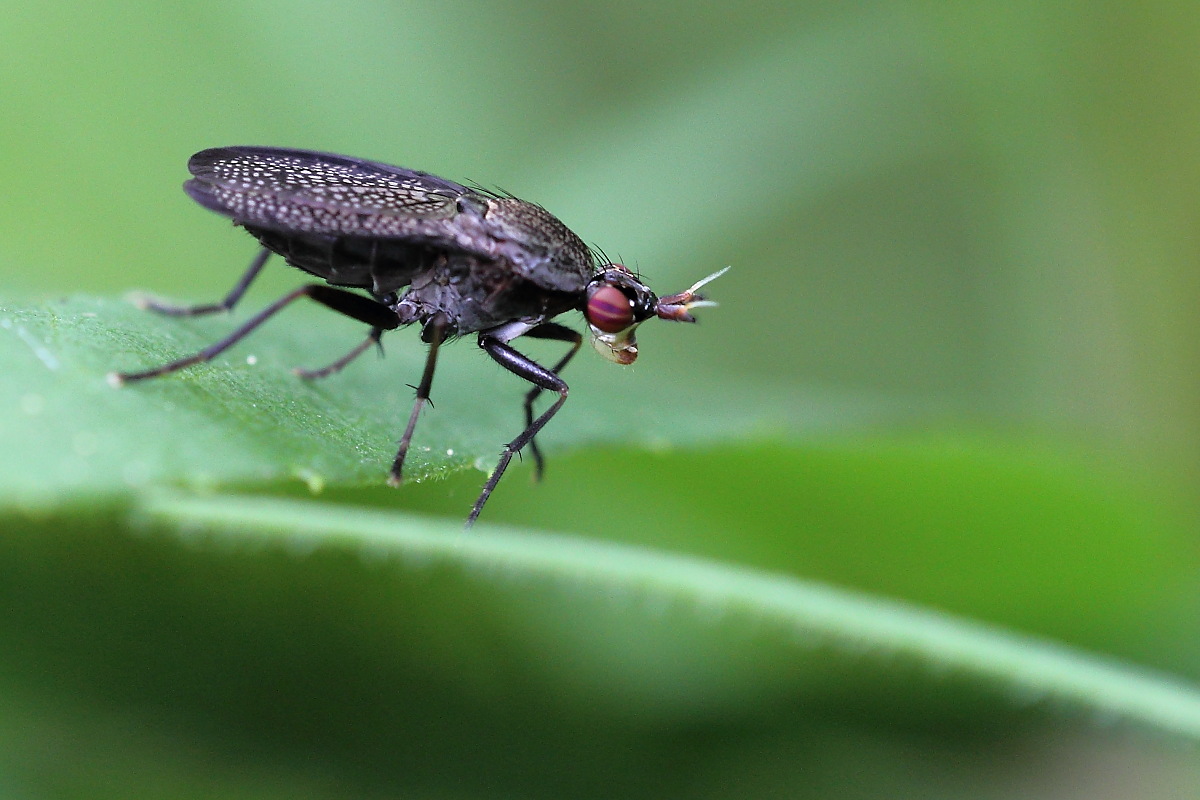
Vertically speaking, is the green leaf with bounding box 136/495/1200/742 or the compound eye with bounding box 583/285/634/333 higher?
the compound eye with bounding box 583/285/634/333

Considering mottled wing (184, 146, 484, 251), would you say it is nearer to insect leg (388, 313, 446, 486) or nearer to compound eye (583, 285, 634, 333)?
insect leg (388, 313, 446, 486)

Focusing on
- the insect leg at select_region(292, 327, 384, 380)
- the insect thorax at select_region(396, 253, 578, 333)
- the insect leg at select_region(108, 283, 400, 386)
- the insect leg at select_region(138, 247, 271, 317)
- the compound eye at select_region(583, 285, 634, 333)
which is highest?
the compound eye at select_region(583, 285, 634, 333)

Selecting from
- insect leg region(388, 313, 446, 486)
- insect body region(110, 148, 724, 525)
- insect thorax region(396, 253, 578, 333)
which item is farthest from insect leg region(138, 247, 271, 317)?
insect leg region(388, 313, 446, 486)

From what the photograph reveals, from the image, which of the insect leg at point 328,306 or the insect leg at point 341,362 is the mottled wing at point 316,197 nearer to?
the insect leg at point 328,306

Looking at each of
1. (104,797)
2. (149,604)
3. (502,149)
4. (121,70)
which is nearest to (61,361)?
(149,604)

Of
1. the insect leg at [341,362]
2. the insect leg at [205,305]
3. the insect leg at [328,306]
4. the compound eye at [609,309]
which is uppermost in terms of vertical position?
the compound eye at [609,309]

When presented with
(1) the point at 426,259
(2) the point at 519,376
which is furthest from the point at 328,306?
(2) the point at 519,376

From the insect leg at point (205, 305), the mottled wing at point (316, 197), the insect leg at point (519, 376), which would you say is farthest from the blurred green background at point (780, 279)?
the insect leg at point (205, 305)
